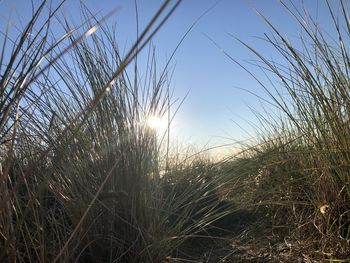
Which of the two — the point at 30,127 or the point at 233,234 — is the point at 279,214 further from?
the point at 30,127

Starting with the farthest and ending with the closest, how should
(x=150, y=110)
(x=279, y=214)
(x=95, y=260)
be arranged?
(x=279, y=214) → (x=150, y=110) → (x=95, y=260)

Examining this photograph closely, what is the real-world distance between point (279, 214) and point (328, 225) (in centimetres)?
62

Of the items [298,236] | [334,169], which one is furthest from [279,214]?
[334,169]

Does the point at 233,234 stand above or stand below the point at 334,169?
below

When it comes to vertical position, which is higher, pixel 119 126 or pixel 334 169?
pixel 119 126

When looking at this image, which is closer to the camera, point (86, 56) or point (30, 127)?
point (30, 127)

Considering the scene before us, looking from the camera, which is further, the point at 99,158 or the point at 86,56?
the point at 86,56

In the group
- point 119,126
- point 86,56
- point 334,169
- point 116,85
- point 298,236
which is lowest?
point 298,236

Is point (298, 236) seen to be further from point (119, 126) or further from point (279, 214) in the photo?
point (119, 126)

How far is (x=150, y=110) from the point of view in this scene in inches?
71.6

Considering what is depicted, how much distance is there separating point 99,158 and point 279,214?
97 centimetres

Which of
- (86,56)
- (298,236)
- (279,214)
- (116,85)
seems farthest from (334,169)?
(86,56)

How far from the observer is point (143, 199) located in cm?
155

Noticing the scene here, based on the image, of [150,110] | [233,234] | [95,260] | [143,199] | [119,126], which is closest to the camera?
[95,260]
